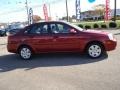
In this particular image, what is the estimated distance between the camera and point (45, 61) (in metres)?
11.7

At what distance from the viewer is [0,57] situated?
1372 centimetres

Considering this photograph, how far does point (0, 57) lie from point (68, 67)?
4868 mm

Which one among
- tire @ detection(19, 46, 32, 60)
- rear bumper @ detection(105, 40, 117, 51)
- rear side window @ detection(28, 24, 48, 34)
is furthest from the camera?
tire @ detection(19, 46, 32, 60)

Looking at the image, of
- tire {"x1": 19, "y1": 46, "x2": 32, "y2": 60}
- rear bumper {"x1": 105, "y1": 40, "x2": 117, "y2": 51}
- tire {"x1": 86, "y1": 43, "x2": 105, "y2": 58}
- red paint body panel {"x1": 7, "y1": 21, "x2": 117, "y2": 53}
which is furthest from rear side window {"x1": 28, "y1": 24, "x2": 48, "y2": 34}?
rear bumper {"x1": 105, "y1": 40, "x2": 117, "y2": 51}

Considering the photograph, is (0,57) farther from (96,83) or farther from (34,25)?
(96,83)

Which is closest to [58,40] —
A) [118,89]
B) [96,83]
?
[96,83]

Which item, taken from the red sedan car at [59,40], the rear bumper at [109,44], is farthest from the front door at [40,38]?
the rear bumper at [109,44]

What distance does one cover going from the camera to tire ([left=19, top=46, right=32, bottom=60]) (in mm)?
12258

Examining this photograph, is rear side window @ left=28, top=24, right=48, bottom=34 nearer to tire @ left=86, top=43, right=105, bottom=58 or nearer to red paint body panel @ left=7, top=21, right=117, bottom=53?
red paint body panel @ left=7, top=21, right=117, bottom=53

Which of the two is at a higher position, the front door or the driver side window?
the driver side window

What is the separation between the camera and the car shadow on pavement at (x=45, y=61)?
35.3 ft

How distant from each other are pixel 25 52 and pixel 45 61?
45.2 inches

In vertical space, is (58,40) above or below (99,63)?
above

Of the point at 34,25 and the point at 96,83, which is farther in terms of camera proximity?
the point at 34,25
